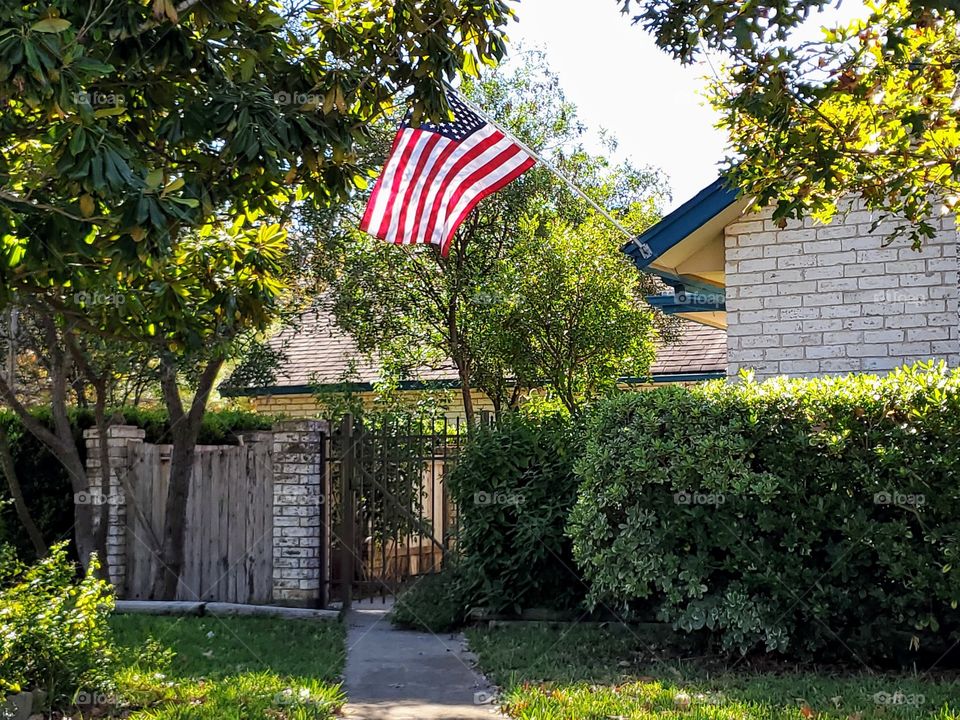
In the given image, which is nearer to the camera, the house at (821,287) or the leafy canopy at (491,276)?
the house at (821,287)

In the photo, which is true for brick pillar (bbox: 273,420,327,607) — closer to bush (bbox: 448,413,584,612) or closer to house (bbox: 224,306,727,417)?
bush (bbox: 448,413,584,612)

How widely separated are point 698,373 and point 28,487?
35.2 feet

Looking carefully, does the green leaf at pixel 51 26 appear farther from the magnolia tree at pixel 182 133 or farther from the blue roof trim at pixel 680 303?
the blue roof trim at pixel 680 303

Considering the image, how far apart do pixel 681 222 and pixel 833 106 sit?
2.91 metres

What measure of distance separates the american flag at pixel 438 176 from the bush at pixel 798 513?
286 centimetres

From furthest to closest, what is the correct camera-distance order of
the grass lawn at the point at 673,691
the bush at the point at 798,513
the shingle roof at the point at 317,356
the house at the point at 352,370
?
1. the shingle roof at the point at 317,356
2. the house at the point at 352,370
3. the bush at the point at 798,513
4. the grass lawn at the point at 673,691

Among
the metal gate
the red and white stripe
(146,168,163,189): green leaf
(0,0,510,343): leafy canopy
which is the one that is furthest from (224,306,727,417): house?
(146,168,163,189): green leaf

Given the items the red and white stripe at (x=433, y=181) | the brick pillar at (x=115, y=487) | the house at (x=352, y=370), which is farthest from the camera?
the house at (x=352, y=370)

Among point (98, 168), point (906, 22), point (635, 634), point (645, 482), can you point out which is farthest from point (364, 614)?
point (906, 22)

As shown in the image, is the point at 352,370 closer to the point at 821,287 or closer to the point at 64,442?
the point at 64,442

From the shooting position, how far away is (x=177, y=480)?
40.3 feet

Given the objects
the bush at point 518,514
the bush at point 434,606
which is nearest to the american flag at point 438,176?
the bush at point 518,514

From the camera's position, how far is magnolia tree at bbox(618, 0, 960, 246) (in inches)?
288

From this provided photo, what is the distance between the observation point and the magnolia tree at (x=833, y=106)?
24.0ft
